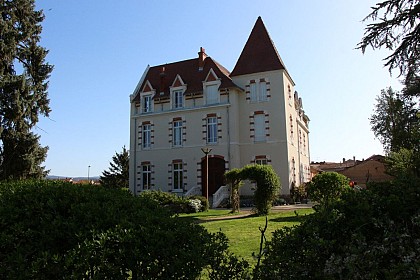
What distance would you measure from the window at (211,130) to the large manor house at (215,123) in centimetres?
8

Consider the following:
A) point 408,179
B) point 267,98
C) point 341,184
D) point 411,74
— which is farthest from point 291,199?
point 408,179

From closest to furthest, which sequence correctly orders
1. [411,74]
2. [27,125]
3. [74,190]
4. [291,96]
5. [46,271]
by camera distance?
[46,271]
[74,190]
[411,74]
[27,125]
[291,96]

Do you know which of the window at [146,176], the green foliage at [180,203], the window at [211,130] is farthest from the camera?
the window at [146,176]

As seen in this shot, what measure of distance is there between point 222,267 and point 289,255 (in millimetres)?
653

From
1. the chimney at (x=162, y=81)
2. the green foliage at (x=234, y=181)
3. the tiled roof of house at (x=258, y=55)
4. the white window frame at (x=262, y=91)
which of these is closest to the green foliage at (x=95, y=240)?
the green foliage at (x=234, y=181)

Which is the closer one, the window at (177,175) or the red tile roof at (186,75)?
the window at (177,175)

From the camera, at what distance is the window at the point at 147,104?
3198 centimetres

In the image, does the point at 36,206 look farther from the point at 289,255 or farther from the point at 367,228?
the point at 367,228

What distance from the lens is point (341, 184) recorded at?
14.8m

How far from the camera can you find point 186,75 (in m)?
32.0

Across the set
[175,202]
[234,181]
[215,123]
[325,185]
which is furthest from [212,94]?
[325,185]

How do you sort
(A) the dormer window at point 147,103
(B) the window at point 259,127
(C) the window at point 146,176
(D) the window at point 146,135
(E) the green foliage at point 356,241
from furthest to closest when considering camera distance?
1. (A) the dormer window at point 147,103
2. (D) the window at point 146,135
3. (C) the window at point 146,176
4. (B) the window at point 259,127
5. (E) the green foliage at point 356,241

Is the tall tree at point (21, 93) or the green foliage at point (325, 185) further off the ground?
the tall tree at point (21, 93)

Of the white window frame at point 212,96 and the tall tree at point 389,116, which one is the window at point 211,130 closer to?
the white window frame at point 212,96
